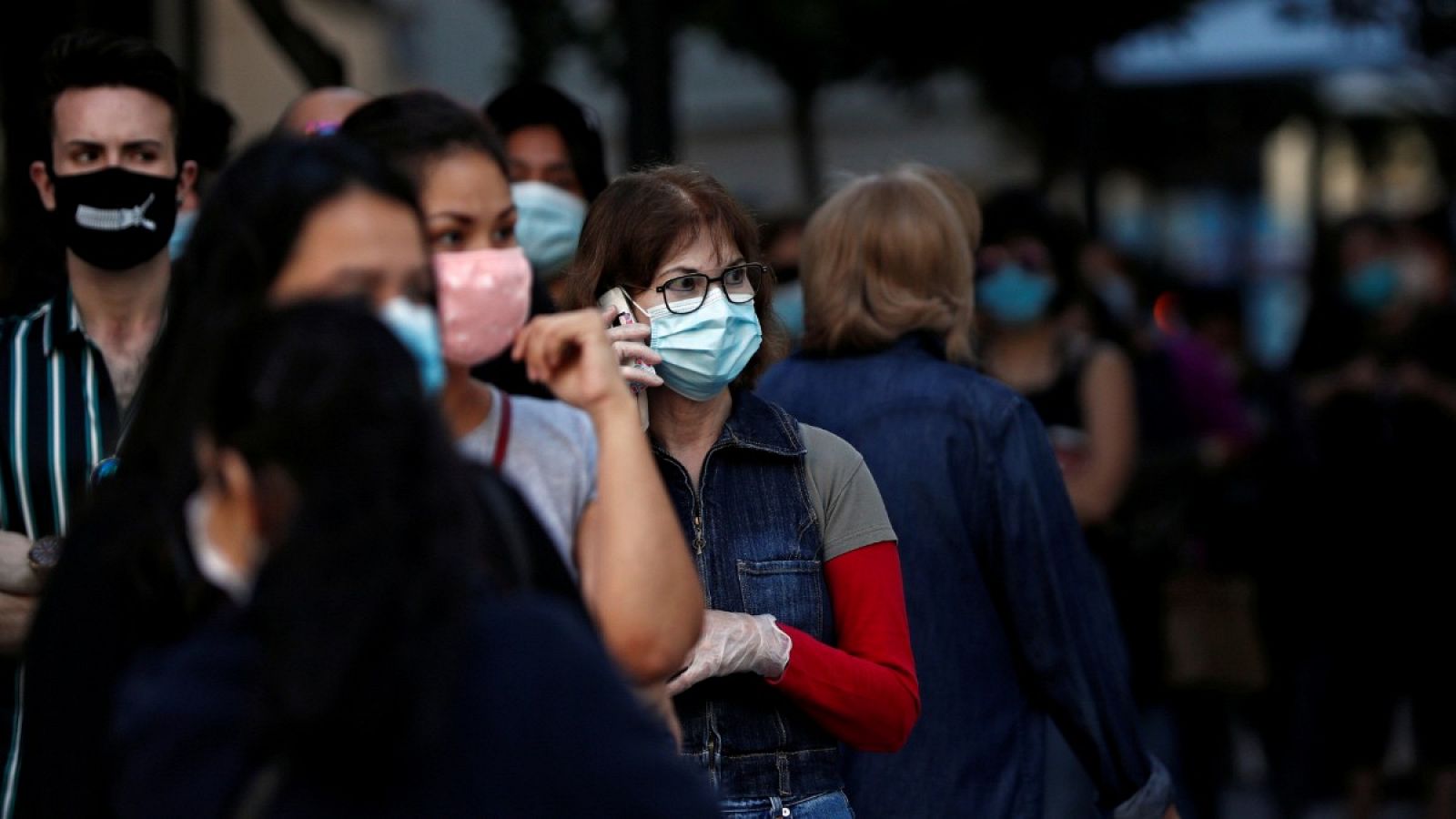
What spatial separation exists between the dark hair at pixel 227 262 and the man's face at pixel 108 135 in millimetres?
1687

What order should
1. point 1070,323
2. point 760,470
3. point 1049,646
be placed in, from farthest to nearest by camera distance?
point 1070,323
point 1049,646
point 760,470

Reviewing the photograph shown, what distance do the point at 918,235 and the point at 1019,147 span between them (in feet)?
62.9

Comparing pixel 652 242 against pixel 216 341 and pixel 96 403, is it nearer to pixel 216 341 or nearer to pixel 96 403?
pixel 96 403

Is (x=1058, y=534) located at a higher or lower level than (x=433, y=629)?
lower

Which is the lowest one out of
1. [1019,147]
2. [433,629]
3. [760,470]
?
[1019,147]

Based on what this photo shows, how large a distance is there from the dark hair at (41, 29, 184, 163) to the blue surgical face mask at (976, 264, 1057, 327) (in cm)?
296

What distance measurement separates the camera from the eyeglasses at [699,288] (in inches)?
132

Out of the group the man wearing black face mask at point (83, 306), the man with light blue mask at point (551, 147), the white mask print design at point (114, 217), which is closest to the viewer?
the man wearing black face mask at point (83, 306)

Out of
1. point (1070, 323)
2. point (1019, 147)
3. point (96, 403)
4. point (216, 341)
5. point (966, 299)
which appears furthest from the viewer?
point (1019, 147)

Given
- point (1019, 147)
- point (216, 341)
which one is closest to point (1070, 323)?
point (216, 341)

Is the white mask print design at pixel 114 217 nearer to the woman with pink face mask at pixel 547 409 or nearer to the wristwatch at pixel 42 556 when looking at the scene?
the wristwatch at pixel 42 556

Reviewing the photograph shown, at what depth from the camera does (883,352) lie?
4254 millimetres

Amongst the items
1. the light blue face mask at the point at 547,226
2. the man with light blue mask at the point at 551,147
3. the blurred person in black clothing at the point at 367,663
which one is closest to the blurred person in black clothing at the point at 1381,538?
the man with light blue mask at the point at 551,147

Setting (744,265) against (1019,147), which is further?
(1019,147)
